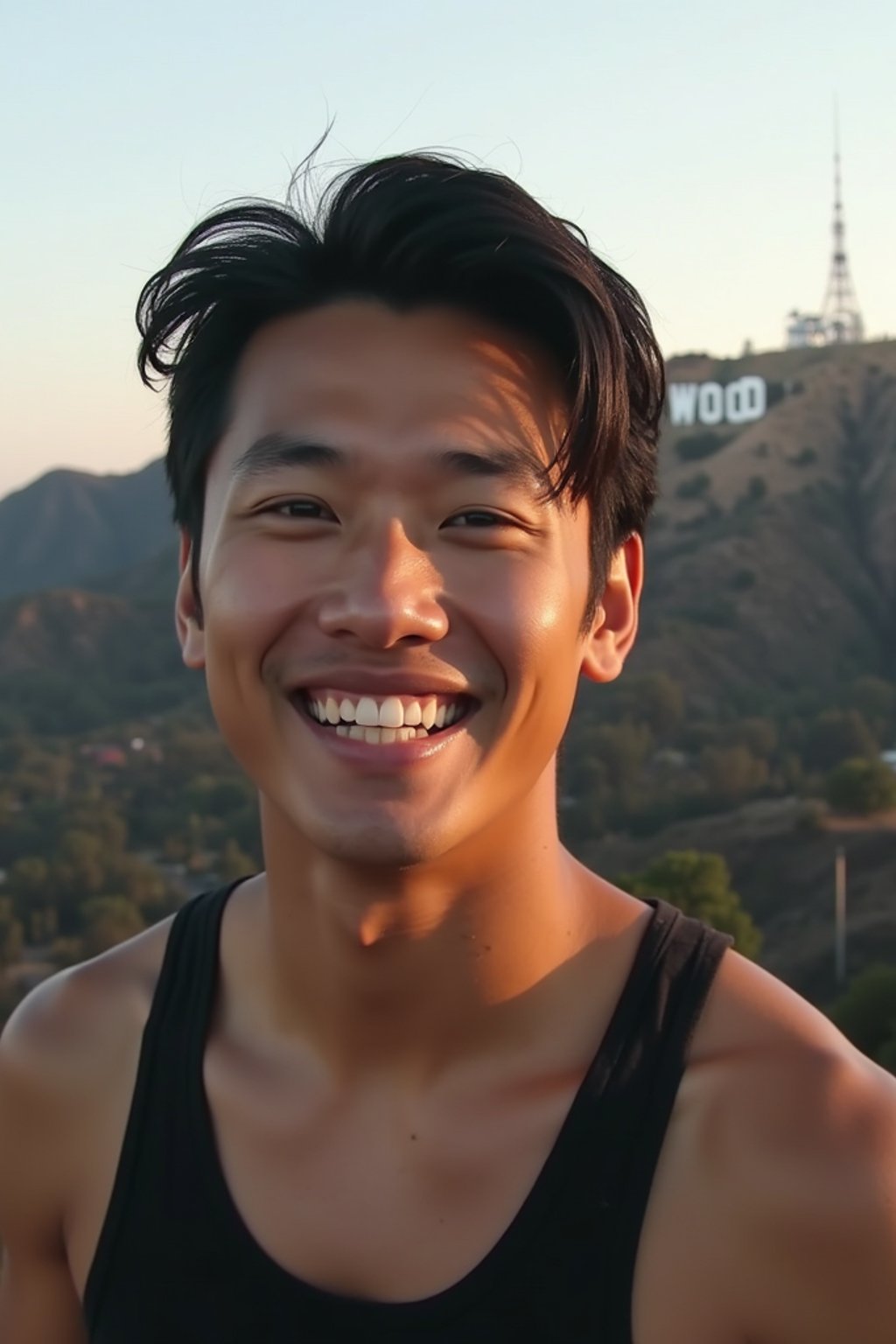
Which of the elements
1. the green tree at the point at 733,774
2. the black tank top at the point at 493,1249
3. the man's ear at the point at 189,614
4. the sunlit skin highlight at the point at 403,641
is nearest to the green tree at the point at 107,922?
the green tree at the point at 733,774

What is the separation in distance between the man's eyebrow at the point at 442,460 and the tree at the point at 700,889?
1048 inches

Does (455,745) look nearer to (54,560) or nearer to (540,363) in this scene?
(540,363)

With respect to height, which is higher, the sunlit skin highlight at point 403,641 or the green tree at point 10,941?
the sunlit skin highlight at point 403,641

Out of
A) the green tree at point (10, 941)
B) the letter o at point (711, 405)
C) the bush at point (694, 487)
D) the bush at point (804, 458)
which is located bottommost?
the green tree at point (10, 941)

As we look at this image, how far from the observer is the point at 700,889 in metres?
29.5

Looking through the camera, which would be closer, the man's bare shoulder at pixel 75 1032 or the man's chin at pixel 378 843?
the man's chin at pixel 378 843

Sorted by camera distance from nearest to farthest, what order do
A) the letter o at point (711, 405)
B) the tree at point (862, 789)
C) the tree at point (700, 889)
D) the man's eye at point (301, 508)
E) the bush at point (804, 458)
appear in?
the man's eye at point (301, 508), the tree at point (700, 889), the tree at point (862, 789), the bush at point (804, 458), the letter o at point (711, 405)

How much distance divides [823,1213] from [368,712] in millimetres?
872

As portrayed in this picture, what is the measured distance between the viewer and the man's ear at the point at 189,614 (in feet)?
8.73

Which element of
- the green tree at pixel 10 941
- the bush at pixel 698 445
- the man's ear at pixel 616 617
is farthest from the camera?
the bush at pixel 698 445

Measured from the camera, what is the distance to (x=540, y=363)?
242 cm

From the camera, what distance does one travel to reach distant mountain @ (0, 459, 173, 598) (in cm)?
10619

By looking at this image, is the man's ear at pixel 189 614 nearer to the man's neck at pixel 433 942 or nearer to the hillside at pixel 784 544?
the man's neck at pixel 433 942

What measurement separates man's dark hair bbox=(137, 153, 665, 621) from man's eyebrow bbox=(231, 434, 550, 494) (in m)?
0.05
